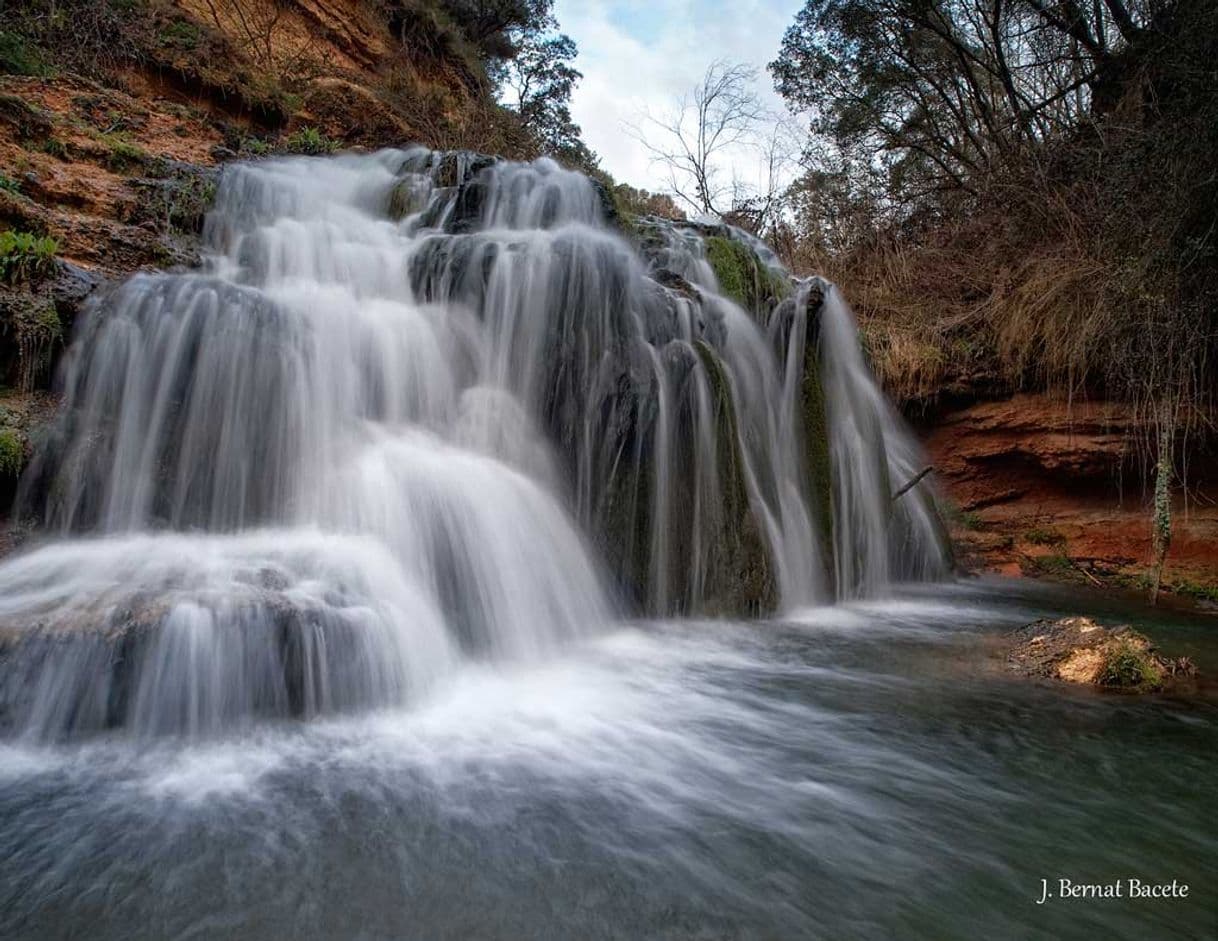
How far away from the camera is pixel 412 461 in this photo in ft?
16.0

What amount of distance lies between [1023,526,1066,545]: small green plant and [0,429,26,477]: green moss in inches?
377

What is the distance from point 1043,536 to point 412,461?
743 cm

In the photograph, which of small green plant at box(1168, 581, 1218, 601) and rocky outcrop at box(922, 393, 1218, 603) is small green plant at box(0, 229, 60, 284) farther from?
small green plant at box(1168, 581, 1218, 601)

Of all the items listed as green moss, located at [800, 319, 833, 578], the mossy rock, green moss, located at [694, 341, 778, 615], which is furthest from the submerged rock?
the mossy rock

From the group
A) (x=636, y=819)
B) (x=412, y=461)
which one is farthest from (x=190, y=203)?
(x=636, y=819)

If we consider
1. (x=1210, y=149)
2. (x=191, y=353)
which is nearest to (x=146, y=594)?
(x=191, y=353)

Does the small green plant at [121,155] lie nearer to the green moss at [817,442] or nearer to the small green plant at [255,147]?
the small green plant at [255,147]

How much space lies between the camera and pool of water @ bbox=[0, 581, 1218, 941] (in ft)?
6.08

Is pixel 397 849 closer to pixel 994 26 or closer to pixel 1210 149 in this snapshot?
pixel 1210 149

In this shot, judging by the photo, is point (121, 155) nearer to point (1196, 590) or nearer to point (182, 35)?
point (182, 35)

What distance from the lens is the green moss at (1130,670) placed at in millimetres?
3793

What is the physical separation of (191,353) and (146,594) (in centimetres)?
232

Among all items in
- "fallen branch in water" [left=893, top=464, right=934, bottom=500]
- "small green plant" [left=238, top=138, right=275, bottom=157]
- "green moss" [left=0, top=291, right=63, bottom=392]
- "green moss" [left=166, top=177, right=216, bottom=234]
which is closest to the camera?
"green moss" [left=0, top=291, right=63, bottom=392]

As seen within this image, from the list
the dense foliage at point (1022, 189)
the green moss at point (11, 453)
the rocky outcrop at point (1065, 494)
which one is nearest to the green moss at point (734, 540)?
the dense foliage at point (1022, 189)
